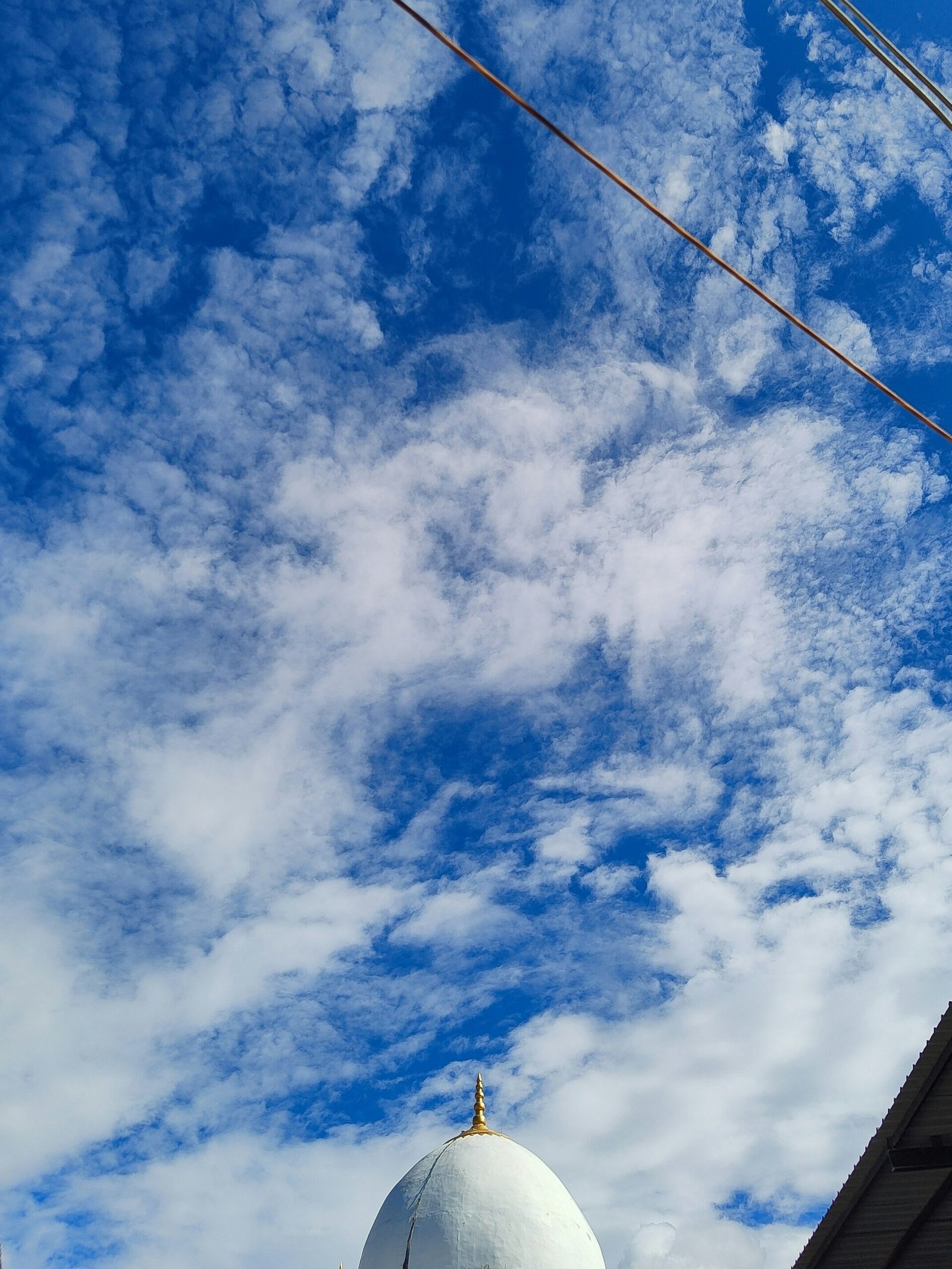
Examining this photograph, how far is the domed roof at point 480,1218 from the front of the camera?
20641 millimetres

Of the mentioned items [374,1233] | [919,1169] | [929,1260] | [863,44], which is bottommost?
[929,1260]

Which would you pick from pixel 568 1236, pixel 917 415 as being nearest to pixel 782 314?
pixel 917 415

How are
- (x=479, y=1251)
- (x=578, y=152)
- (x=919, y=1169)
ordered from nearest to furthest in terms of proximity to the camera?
(x=578, y=152), (x=919, y=1169), (x=479, y=1251)

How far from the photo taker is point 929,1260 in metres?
8.10

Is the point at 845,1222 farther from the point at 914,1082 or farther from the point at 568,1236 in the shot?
the point at 568,1236

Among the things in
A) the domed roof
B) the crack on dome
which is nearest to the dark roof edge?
the domed roof

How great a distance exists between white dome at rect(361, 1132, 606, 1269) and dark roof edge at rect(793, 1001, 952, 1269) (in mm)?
14433

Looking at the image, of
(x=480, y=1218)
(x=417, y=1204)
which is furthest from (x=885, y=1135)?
(x=417, y=1204)

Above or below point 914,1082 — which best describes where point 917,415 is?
above

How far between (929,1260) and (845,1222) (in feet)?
2.26

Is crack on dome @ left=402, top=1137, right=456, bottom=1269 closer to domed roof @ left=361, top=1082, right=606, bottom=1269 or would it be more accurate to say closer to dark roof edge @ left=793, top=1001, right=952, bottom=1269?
domed roof @ left=361, top=1082, right=606, bottom=1269

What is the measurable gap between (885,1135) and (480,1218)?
16.0 m

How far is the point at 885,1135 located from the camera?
795cm

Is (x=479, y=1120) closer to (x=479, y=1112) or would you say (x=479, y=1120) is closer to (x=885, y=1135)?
(x=479, y=1112)
